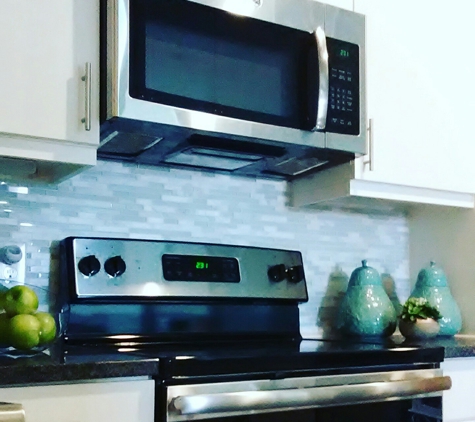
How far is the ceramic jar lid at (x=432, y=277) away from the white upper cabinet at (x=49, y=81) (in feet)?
3.92

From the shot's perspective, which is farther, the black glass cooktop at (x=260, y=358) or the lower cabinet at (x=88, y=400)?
the black glass cooktop at (x=260, y=358)

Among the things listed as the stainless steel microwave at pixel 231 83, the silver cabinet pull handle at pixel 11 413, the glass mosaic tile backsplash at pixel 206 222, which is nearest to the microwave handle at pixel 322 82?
the stainless steel microwave at pixel 231 83

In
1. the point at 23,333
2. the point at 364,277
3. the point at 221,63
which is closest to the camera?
the point at 23,333

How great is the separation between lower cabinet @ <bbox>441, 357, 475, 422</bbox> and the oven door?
8 centimetres

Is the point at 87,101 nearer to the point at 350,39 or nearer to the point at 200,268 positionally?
the point at 200,268

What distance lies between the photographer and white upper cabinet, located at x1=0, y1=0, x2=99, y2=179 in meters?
1.36

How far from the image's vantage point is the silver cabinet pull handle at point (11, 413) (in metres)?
1.00

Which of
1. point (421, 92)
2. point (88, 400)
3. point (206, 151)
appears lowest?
point (88, 400)

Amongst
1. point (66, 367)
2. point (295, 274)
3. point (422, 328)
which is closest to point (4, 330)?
point (66, 367)

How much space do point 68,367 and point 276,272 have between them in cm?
88

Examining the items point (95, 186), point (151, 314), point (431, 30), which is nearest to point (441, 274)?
point (431, 30)

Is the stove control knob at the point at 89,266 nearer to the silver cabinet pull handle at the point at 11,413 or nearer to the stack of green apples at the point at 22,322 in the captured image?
the stack of green apples at the point at 22,322

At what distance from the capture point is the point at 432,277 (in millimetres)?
2090

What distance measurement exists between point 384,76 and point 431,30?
0.92 feet
